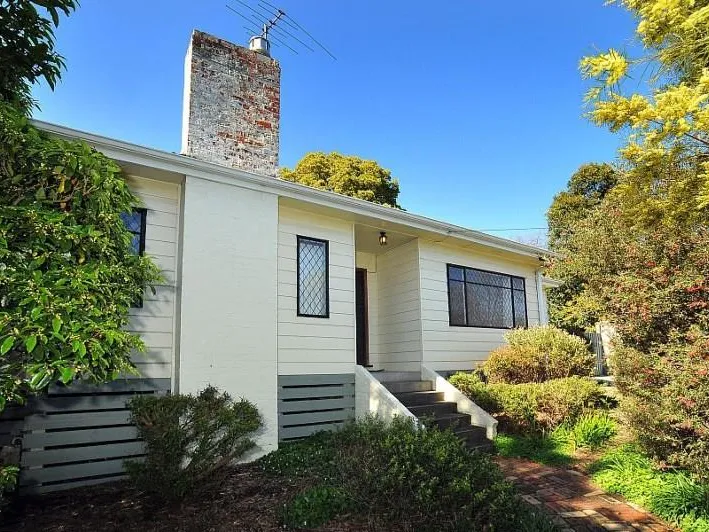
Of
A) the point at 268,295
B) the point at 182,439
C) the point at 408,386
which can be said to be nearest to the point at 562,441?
the point at 408,386

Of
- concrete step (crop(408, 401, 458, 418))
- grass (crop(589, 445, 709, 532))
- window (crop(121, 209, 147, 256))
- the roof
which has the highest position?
the roof

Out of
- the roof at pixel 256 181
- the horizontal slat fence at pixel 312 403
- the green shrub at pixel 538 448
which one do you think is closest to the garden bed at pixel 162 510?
the horizontal slat fence at pixel 312 403

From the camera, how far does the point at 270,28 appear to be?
31.4 feet

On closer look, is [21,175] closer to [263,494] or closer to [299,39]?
[263,494]

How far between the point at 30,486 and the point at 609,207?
8.48 m

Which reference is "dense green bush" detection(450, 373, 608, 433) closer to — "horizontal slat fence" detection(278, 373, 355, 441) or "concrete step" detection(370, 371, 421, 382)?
"concrete step" detection(370, 371, 421, 382)

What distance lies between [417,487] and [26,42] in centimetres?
412

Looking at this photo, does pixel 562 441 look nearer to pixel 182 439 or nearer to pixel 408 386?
pixel 408 386

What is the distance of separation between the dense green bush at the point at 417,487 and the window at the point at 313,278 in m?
3.18

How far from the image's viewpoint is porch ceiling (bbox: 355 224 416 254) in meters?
8.49

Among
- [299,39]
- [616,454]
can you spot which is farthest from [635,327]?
[299,39]

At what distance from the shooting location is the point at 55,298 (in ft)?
8.27

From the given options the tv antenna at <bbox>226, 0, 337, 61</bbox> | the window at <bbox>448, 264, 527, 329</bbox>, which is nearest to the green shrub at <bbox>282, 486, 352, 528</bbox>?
the window at <bbox>448, 264, 527, 329</bbox>

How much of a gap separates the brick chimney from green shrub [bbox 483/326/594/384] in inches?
211
